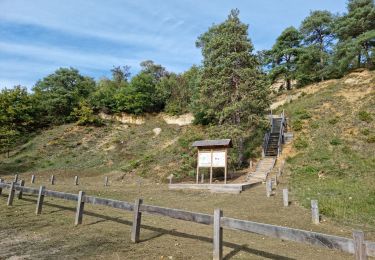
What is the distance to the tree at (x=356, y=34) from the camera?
37844mm

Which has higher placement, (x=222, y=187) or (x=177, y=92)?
(x=177, y=92)


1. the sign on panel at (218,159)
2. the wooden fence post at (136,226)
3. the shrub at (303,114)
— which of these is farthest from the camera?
the shrub at (303,114)

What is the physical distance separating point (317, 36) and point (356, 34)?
6.26 meters

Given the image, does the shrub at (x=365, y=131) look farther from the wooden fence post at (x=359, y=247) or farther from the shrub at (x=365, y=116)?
the wooden fence post at (x=359, y=247)

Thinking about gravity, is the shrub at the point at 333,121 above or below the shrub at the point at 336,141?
above

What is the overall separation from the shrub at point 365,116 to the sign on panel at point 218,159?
15723 millimetres

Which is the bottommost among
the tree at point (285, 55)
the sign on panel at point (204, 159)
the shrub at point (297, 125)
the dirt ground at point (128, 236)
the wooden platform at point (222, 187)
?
the dirt ground at point (128, 236)

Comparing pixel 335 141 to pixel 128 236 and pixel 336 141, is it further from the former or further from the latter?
pixel 128 236

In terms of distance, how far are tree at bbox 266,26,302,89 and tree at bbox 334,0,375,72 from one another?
21.8 ft

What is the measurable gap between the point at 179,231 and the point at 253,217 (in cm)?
383

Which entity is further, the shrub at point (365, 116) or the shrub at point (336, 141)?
the shrub at point (365, 116)

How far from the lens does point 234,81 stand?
27.7 meters

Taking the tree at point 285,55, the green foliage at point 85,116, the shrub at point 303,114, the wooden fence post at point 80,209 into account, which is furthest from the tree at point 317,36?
the wooden fence post at point 80,209

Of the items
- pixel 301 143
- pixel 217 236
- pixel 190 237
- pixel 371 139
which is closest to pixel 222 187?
pixel 190 237
